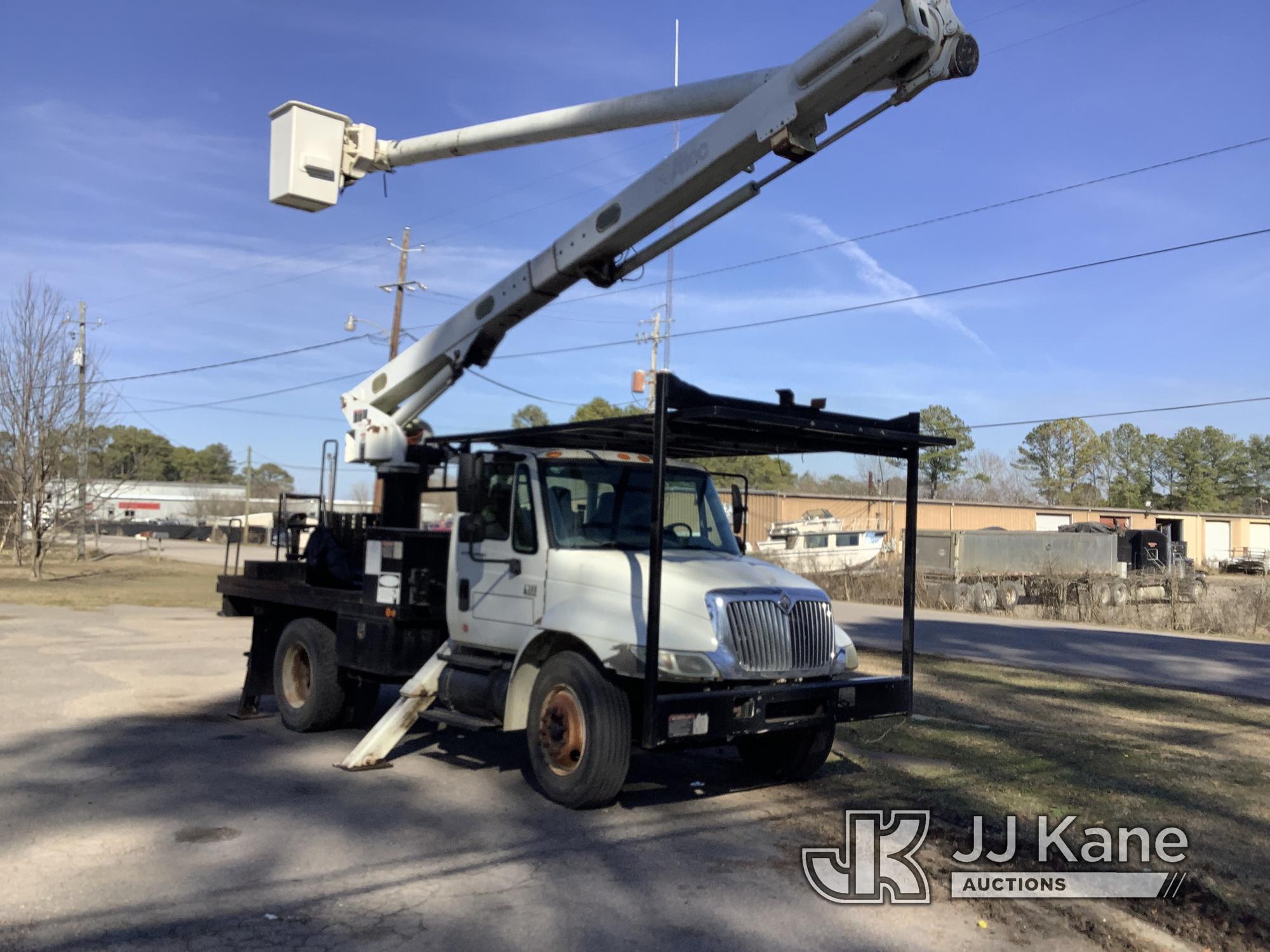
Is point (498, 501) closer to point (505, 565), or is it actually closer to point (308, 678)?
point (505, 565)

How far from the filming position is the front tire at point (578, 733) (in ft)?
21.4

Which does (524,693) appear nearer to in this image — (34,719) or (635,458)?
(635,458)

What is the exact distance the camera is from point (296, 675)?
9.75 meters

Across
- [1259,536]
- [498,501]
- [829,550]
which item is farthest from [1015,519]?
[498,501]

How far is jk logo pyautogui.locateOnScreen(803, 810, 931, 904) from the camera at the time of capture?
546cm

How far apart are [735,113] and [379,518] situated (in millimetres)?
5017

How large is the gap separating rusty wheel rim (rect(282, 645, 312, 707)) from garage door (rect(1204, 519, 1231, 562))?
69.8 m

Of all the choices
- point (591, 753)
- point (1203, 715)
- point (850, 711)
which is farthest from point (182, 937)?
point (1203, 715)

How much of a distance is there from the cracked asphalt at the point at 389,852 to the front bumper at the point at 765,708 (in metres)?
0.65

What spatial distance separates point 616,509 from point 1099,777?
13.8ft

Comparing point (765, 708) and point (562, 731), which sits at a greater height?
point (765, 708)

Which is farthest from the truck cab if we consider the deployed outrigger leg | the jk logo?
the jk logo

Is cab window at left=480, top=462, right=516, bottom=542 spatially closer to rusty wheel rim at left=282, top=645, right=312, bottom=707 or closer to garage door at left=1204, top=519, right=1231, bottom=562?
rusty wheel rim at left=282, top=645, right=312, bottom=707

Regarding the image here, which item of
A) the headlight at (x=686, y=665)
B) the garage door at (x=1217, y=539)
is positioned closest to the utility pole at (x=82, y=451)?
the headlight at (x=686, y=665)
